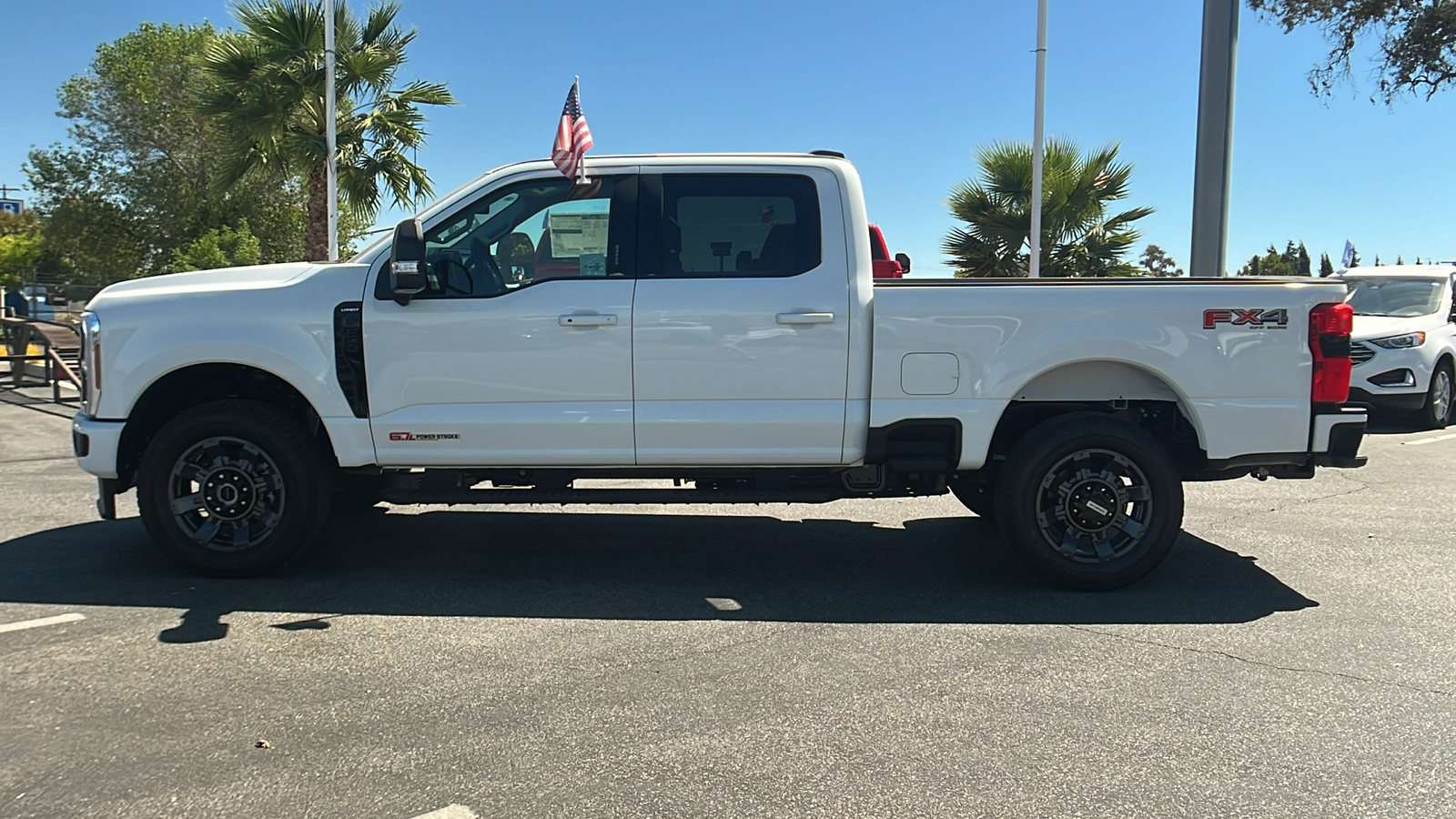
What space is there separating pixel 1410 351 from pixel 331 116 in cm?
1517

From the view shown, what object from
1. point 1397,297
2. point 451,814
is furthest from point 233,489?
point 1397,297

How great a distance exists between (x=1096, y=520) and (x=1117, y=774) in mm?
2161

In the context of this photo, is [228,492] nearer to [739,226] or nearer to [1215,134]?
[739,226]

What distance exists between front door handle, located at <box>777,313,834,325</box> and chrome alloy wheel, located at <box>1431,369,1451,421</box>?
10.4 metres

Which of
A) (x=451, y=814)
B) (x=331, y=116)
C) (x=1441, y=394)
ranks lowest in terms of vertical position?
(x=451, y=814)

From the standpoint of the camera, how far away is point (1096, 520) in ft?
17.3

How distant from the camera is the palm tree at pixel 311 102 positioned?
661 inches

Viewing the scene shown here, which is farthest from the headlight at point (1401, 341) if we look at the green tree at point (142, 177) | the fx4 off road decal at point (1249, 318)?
the green tree at point (142, 177)

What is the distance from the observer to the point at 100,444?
5289 mm

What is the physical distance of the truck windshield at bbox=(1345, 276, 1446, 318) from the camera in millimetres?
12680

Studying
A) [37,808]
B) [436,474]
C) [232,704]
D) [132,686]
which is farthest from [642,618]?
[37,808]

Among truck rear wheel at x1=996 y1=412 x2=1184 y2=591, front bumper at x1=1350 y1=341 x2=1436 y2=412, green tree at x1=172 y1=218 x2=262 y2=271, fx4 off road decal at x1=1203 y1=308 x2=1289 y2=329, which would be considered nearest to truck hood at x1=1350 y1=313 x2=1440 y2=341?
front bumper at x1=1350 y1=341 x2=1436 y2=412

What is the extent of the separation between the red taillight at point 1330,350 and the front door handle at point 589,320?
11.4 feet

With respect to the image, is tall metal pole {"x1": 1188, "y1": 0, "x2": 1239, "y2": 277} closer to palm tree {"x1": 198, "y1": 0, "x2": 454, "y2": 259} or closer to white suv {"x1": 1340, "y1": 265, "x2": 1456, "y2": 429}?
white suv {"x1": 1340, "y1": 265, "x2": 1456, "y2": 429}
